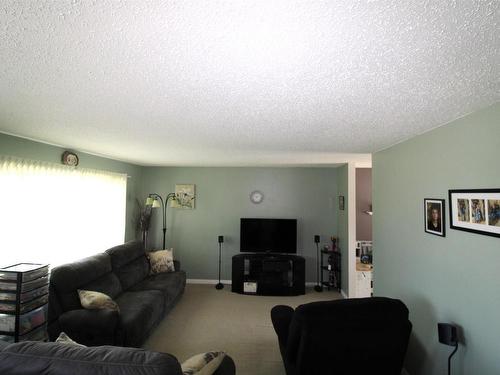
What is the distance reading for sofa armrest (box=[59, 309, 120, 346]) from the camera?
96.9 inches

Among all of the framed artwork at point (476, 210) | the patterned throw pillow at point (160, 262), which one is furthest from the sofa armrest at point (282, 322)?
the patterned throw pillow at point (160, 262)

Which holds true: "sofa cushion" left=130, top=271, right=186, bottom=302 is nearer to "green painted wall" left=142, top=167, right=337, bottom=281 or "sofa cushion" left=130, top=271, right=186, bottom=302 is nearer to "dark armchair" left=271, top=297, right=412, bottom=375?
"green painted wall" left=142, top=167, right=337, bottom=281

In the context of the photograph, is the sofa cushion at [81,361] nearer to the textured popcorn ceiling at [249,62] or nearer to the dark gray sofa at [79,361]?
the dark gray sofa at [79,361]

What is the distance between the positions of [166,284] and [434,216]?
363cm

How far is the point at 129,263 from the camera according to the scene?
3.92 metres

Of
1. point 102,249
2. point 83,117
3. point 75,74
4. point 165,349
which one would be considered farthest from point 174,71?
point 102,249

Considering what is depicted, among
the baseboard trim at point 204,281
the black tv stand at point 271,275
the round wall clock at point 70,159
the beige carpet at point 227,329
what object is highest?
the round wall clock at point 70,159

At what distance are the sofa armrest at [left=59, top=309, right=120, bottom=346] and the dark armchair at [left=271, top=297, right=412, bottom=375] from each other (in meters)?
1.92

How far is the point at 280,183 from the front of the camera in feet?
16.9

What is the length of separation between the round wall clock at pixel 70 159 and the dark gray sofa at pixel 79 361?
265 centimetres

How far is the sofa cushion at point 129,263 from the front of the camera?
362cm

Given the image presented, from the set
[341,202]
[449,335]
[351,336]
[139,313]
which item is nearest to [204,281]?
[139,313]

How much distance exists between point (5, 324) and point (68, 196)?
163 centimetres

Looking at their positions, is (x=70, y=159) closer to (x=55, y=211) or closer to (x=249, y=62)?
(x=55, y=211)
